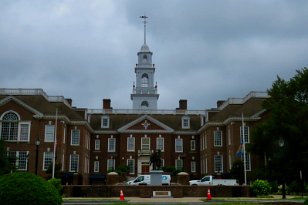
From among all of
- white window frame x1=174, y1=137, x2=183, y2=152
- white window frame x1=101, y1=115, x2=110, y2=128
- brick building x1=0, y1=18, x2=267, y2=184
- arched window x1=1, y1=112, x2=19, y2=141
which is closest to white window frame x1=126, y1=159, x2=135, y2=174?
brick building x1=0, y1=18, x2=267, y2=184

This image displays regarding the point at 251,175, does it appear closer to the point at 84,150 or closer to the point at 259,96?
the point at 259,96

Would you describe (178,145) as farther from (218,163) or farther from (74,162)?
(74,162)

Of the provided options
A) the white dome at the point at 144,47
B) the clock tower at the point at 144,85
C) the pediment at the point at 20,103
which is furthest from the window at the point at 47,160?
the white dome at the point at 144,47

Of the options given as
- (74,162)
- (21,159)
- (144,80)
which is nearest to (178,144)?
(74,162)

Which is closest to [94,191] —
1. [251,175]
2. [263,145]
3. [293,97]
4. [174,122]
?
[263,145]

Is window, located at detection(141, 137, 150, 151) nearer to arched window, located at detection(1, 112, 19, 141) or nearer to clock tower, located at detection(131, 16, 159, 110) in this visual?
arched window, located at detection(1, 112, 19, 141)

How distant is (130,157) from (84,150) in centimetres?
807

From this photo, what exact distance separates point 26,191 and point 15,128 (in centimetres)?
3914

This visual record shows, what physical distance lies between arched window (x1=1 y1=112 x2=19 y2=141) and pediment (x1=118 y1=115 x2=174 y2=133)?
647 inches

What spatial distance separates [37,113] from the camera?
50.5 meters

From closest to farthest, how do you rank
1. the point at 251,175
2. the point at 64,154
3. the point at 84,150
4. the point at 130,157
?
the point at 251,175 < the point at 64,154 < the point at 84,150 < the point at 130,157

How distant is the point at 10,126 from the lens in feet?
165

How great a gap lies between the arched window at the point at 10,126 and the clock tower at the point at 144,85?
1415 inches

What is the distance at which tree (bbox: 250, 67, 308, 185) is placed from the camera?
30.9m
